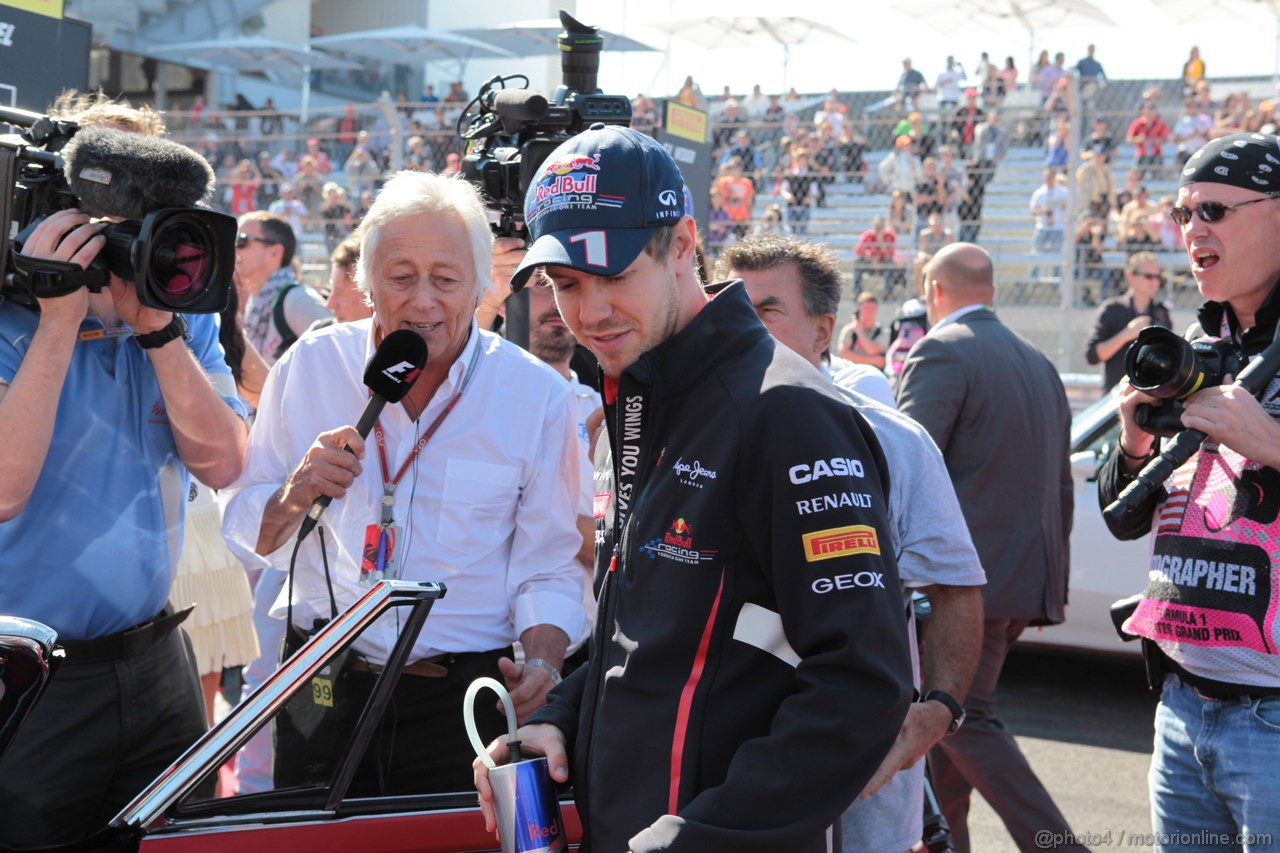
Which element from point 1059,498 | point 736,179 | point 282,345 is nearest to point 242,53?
point 736,179

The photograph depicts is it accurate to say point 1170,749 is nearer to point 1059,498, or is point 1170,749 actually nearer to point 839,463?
point 839,463

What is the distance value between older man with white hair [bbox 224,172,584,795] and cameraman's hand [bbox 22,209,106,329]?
0.52 metres

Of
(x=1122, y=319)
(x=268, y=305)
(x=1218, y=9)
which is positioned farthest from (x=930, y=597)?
(x=1218, y=9)

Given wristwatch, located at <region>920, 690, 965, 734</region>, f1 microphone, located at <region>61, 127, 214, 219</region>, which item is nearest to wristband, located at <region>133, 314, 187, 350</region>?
f1 microphone, located at <region>61, 127, 214, 219</region>

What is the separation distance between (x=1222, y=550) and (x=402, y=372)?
1.59m

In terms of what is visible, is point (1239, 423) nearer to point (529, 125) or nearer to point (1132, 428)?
point (1132, 428)

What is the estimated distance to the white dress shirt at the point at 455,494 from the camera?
2.77 meters

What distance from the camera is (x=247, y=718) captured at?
1935 mm

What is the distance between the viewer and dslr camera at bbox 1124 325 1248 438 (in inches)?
97.1

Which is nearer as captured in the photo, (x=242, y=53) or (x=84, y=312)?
(x=84, y=312)

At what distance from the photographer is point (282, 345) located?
21.7ft

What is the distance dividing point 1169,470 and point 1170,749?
0.58m

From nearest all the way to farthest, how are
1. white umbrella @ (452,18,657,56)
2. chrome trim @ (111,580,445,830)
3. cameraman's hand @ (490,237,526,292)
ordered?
1. chrome trim @ (111,580,445,830)
2. cameraman's hand @ (490,237,526,292)
3. white umbrella @ (452,18,657,56)

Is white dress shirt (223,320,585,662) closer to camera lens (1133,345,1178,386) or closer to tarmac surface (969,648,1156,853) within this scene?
camera lens (1133,345,1178,386)
